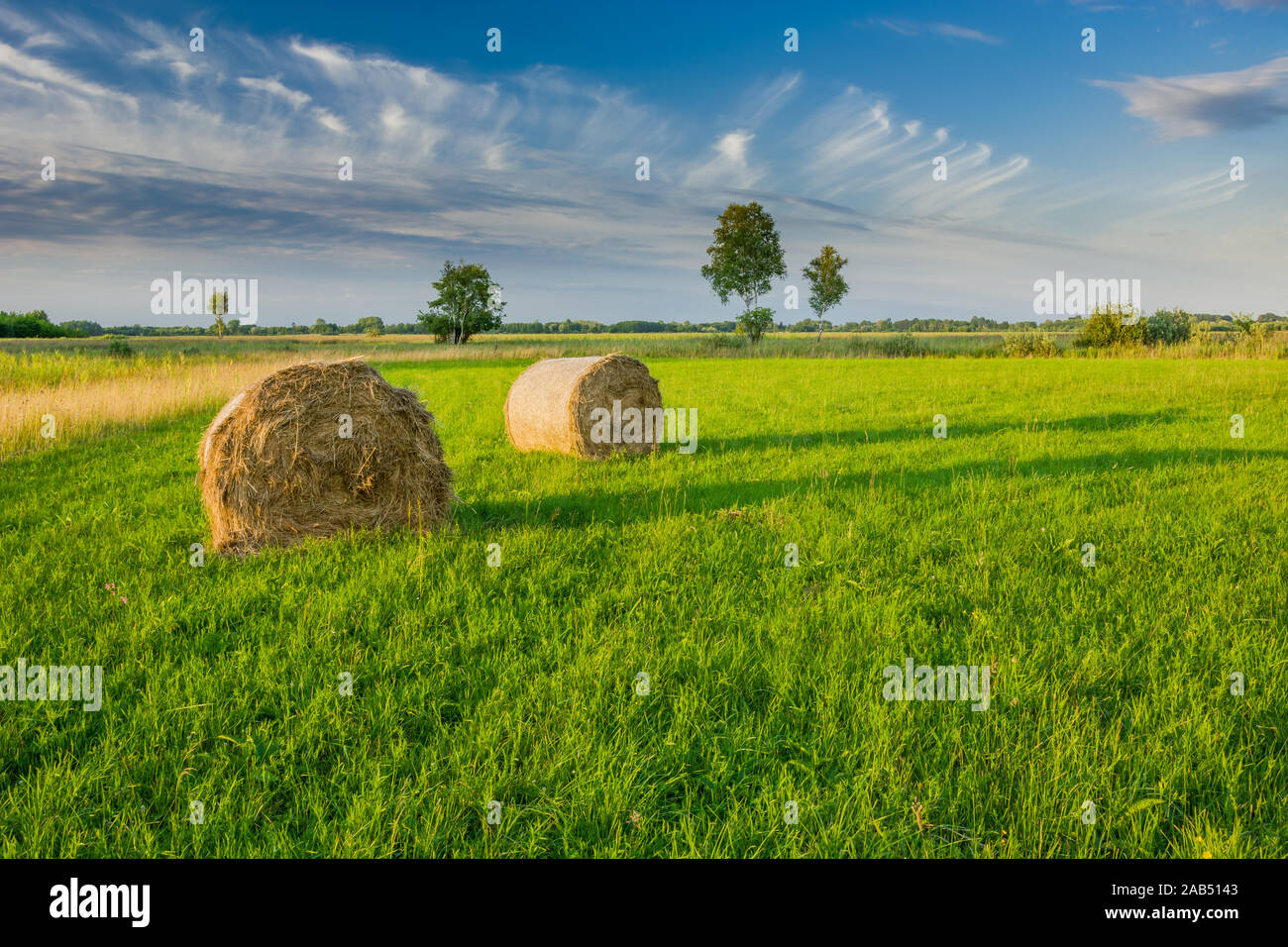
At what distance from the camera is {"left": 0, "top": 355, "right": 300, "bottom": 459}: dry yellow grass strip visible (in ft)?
Result: 44.2

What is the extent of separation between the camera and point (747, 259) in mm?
68938

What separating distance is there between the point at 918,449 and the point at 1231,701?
801cm

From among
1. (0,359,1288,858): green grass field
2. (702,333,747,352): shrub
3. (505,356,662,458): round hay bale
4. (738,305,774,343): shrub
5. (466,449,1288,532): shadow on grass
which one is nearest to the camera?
(0,359,1288,858): green grass field

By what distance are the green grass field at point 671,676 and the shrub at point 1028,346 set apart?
1716 inches

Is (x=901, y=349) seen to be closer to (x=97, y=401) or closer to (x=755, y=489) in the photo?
(x=755, y=489)

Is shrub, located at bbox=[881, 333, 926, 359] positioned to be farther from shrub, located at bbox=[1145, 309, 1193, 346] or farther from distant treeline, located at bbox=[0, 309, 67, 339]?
distant treeline, located at bbox=[0, 309, 67, 339]

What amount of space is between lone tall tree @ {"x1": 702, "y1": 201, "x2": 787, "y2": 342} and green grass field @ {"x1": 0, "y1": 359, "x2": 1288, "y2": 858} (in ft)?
204

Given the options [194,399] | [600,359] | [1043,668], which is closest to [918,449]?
[600,359]

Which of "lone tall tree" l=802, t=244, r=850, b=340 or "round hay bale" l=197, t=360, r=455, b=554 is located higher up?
"lone tall tree" l=802, t=244, r=850, b=340

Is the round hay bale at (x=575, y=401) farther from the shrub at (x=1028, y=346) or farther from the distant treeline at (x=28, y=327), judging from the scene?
the distant treeline at (x=28, y=327)

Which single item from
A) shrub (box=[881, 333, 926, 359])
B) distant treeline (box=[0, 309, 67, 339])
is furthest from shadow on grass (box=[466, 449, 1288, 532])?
distant treeline (box=[0, 309, 67, 339])

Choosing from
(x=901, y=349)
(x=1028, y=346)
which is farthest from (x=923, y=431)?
(x=1028, y=346)

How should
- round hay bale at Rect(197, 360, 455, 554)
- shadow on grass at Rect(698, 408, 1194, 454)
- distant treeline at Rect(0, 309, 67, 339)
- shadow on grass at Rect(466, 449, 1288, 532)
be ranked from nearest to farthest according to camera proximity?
1. round hay bale at Rect(197, 360, 455, 554)
2. shadow on grass at Rect(466, 449, 1288, 532)
3. shadow on grass at Rect(698, 408, 1194, 454)
4. distant treeline at Rect(0, 309, 67, 339)
